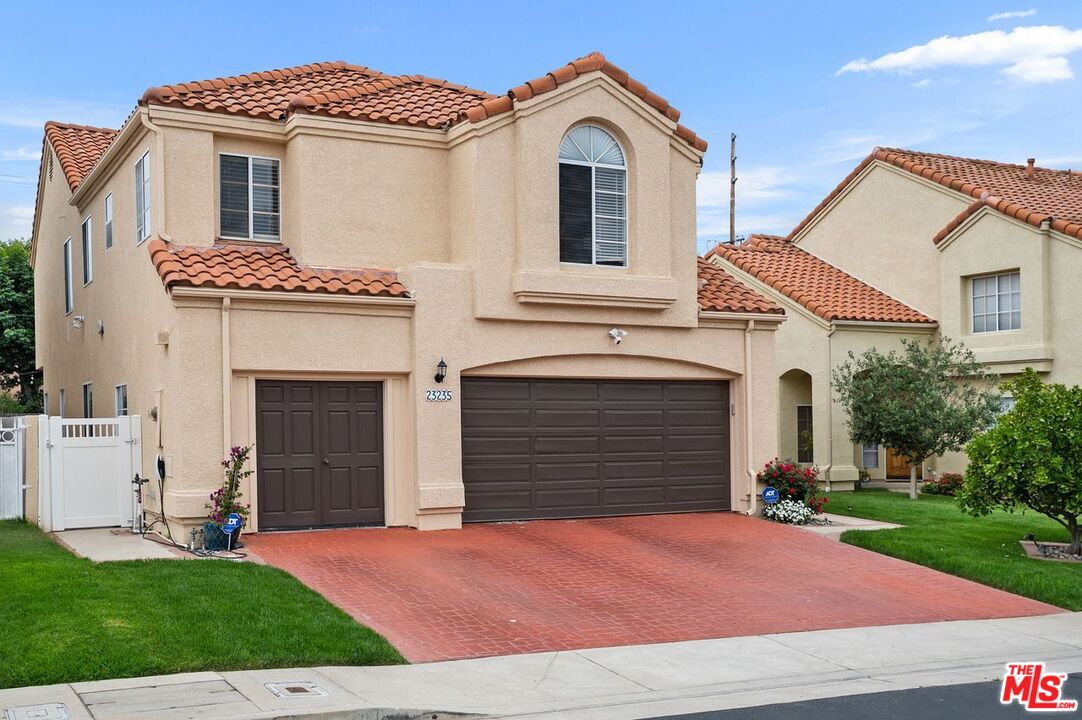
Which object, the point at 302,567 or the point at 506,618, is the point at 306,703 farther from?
the point at 302,567

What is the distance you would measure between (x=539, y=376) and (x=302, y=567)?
5.47 meters

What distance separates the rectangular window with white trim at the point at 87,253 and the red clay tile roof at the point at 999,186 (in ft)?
56.7

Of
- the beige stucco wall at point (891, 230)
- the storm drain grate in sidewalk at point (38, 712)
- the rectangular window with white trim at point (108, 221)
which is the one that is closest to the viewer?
the storm drain grate in sidewalk at point (38, 712)

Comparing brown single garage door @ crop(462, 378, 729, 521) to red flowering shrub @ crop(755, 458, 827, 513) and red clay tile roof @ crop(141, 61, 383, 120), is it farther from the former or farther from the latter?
red clay tile roof @ crop(141, 61, 383, 120)

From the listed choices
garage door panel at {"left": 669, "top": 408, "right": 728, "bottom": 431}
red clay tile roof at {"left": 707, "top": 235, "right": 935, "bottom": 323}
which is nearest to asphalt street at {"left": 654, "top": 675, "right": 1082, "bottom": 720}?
garage door panel at {"left": 669, "top": 408, "right": 728, "bottom": 431}

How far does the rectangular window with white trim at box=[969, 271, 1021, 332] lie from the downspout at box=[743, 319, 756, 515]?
8.49m

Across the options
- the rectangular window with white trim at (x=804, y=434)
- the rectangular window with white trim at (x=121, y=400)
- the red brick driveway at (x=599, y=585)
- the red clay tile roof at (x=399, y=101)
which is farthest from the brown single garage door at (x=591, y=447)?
the rectangular window with white trim at (x=804, y=434)

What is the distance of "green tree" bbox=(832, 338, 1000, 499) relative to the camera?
2236 cm

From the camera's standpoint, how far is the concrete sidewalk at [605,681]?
8.46m

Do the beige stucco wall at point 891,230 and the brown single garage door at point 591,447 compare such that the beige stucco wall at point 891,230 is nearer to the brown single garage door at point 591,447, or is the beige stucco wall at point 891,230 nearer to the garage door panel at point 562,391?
the brown single garage door at point 591,447

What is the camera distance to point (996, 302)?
25.0m

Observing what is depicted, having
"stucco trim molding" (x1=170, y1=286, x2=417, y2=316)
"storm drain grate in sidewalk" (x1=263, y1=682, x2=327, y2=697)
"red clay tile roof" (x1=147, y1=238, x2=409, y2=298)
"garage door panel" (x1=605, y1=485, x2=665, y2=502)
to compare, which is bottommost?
"storm drain grate in sidewalk" (x1=263, y1=682, x2=327, y2=697)

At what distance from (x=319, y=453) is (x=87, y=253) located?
9.16 m

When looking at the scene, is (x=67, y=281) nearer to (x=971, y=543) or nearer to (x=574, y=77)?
(x=574, y=77)
